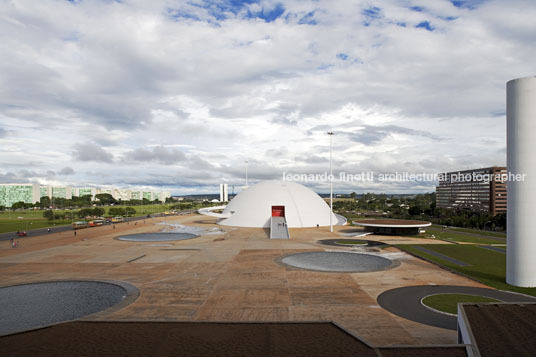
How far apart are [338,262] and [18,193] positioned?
20336 centimetres

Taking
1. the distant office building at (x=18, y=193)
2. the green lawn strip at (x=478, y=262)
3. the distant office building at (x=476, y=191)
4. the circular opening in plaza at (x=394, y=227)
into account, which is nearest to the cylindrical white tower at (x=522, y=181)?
the green lawn strip at (x=478, y=262)

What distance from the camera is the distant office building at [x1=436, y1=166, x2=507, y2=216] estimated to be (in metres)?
116

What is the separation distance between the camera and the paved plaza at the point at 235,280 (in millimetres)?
14359

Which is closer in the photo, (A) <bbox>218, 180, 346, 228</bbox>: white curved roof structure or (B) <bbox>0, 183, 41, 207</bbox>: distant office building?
(A) <bbox>218, 180, 346, 228</bbox>: white curved roof structure

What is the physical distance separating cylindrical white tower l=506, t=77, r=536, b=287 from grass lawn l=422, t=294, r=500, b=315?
402 centimetres

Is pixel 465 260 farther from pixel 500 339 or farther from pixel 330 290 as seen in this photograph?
pixel 500 339

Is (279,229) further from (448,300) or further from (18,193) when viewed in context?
(18,193)

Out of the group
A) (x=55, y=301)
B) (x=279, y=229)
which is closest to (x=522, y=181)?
(x=55, y=301)

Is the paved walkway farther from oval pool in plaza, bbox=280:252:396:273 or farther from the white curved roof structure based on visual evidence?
the white curved roof structure

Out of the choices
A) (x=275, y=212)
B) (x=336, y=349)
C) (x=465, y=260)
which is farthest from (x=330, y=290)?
(x=275, y=212)

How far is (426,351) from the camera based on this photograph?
9.77 m

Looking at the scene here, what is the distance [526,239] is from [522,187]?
3054 millimetres

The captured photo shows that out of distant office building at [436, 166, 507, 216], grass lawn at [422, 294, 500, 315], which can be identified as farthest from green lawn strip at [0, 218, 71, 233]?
distant office building at [436, 166, 507, 216]

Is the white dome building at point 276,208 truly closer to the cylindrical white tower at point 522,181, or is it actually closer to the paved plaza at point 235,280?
the paved plaza at point 235,280
